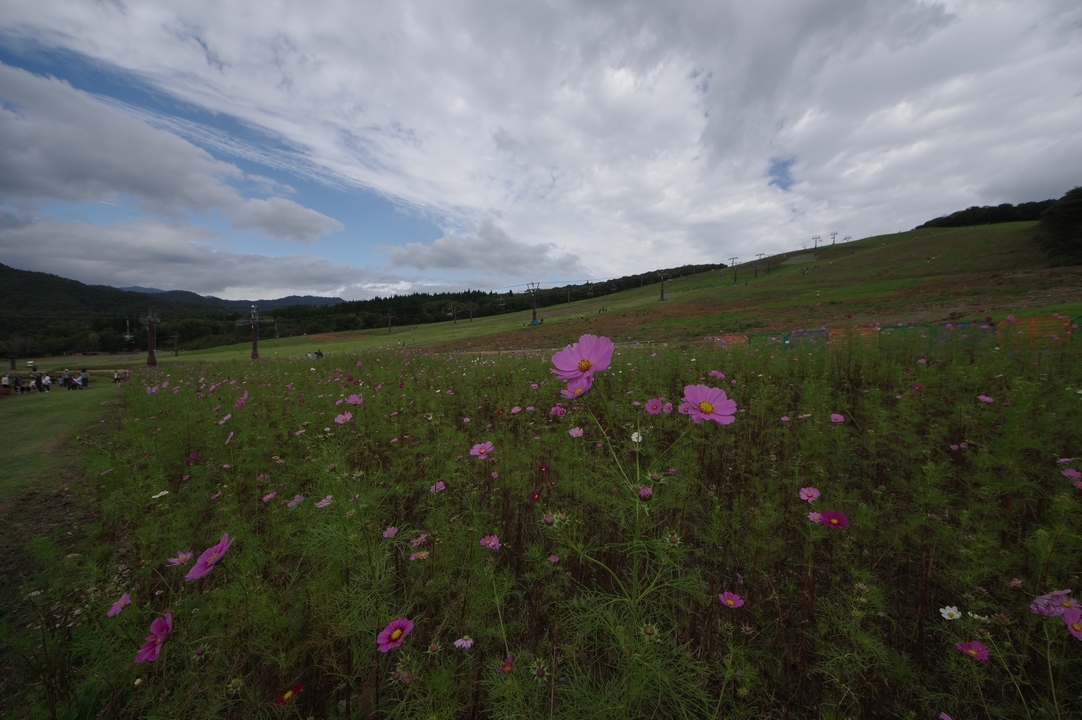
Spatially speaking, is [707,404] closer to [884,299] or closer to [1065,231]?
[884,299]

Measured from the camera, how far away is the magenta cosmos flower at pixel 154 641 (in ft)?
3.70

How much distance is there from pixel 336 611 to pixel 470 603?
0.48m

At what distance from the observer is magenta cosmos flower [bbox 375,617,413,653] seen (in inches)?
45.7

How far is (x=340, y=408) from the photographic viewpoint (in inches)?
156

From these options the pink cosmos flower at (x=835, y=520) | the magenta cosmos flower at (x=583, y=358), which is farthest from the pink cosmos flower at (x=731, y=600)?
the magenta cosmos flower at (x=583, y=358)

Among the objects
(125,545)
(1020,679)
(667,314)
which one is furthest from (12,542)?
(667,314)

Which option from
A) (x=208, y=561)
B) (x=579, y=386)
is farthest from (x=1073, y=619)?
(x=208, y=561)

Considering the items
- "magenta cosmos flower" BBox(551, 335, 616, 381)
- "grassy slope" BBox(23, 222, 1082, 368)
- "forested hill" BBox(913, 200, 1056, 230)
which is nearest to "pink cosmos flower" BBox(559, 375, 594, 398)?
"magenta cosmos flower" BBox(551, 335, 616, 381)

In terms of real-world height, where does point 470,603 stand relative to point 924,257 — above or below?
below

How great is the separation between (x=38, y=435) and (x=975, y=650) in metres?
7.85

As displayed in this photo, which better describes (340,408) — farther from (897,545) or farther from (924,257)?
(924,257)

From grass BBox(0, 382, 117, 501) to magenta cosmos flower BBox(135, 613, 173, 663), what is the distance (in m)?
3.06

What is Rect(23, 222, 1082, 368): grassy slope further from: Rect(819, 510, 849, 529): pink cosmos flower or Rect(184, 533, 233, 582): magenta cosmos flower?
Rect(184, 533, 233, 582): magenta cosmos flower

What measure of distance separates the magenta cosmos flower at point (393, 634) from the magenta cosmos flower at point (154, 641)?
2.03 ft
